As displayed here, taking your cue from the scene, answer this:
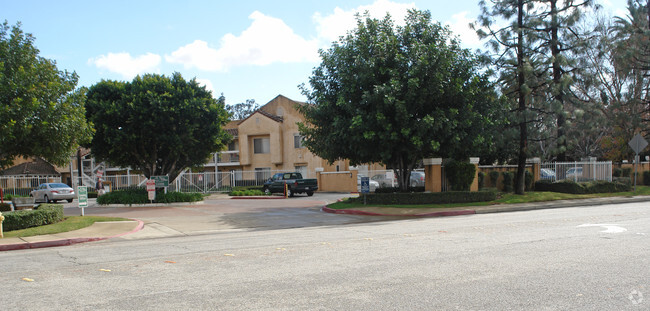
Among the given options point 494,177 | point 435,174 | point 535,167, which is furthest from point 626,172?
point 435,174

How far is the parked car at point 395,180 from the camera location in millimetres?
29391

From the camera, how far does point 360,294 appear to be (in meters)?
5.73

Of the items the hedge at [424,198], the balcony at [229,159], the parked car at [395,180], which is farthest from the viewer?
the balcony at [229,159]

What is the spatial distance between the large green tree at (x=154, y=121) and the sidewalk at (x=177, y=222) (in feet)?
14.2

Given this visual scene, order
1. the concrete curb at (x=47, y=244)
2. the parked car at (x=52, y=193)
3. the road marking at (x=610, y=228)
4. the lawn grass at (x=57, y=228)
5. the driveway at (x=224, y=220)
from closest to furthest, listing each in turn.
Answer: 1. the road marking at (x=610, y=228)
2. the concrete curb at (x=47, y=244)
3. the lawn grass at (x=57, y=228)
4. the driveway at (x=224, y=220)
5. the parked car at (x=52, y=193)

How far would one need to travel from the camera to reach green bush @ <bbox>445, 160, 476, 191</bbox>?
2134 centimetres

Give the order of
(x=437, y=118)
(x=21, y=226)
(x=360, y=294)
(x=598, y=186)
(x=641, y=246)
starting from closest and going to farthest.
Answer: (x=360, y=294), (x=641, y=246), (x=21, y=226), (x=437, y=118), (x=598, y=186)

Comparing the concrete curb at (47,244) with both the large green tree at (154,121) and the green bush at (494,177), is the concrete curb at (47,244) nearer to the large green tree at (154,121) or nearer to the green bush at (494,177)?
the large green tree at (154,121)

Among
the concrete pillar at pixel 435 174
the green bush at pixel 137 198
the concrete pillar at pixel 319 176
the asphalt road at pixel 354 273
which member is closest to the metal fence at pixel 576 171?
the concrete pillar at pixel 435 174

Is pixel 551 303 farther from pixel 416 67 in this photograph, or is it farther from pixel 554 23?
pixel 554 23

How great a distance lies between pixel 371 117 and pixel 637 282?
12693 mm

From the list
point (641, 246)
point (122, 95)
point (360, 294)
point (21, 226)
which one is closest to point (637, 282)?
point (641, 246)

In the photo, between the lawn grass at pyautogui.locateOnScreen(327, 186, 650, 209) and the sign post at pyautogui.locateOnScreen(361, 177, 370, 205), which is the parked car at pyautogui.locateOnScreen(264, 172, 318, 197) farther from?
the sign post at pyautogui.locateOnScreen(361, 177, 370, 205)

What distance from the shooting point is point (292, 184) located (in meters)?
31.5
